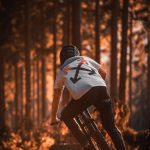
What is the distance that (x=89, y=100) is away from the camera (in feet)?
20.1

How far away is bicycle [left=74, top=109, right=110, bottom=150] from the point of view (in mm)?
6348

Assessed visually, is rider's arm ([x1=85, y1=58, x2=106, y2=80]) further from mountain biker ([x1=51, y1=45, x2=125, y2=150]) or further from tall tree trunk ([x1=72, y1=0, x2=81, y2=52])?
tall tree trunk ([x1=72, y1=0, x2=81, y2=52])

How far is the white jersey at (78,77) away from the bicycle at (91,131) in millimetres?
475

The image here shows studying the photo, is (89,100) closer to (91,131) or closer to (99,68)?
(91,131)

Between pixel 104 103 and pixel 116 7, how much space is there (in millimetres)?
17711

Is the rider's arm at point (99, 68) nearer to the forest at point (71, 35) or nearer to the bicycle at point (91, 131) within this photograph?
the bicycle at point (91, 131)

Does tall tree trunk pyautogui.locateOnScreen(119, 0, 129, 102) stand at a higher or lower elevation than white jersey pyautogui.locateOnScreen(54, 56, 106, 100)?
lower

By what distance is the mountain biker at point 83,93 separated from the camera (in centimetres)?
609

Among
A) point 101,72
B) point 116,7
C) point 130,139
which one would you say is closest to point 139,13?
point 116,7

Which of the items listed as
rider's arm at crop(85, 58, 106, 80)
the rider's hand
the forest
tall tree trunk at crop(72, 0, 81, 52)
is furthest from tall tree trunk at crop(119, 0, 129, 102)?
the rider's hand

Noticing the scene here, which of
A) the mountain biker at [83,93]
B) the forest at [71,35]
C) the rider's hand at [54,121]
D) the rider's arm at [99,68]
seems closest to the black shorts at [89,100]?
the mountain biker at [83,93]

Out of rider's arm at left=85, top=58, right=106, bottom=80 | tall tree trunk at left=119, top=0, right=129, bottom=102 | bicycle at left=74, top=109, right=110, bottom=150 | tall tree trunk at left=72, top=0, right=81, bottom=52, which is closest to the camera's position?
bicycle at left=74, top=109, right=110, bottom=150

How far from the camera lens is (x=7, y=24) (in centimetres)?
2839

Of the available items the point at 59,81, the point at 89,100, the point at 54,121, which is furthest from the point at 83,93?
the point at 54,121
